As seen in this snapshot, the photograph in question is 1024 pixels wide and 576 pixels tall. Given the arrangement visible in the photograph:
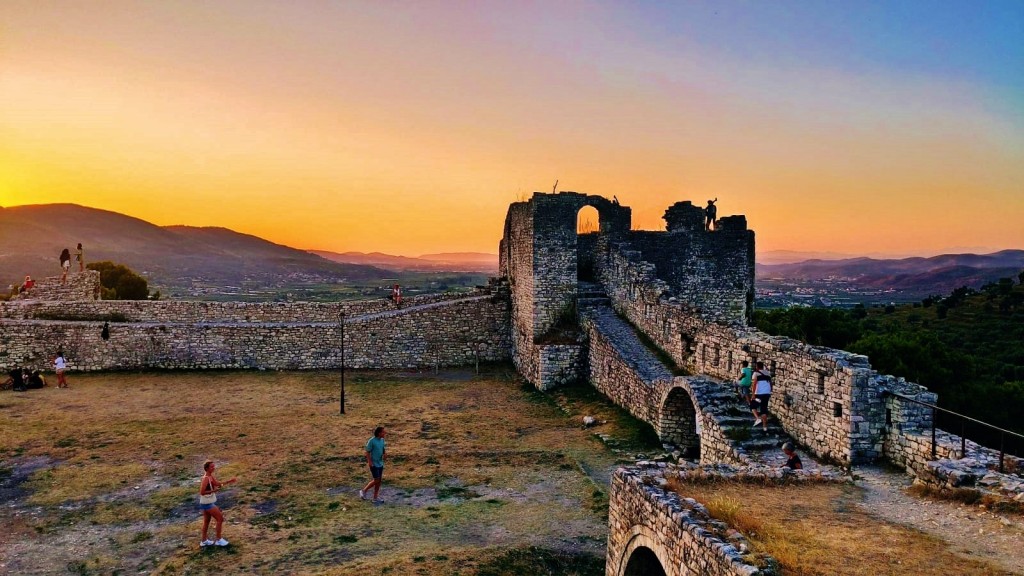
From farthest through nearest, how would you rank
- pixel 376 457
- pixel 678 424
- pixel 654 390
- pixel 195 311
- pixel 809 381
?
1. pixel 195 311
2. pixel 654 390
3. pixel 678 424
4. pixel 376 457
5. pixel 809 381

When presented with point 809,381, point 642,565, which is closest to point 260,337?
point 642,565

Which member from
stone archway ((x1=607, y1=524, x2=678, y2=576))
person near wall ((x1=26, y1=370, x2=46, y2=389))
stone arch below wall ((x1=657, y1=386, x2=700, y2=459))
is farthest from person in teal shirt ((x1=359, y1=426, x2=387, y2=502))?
person near wall ((x1=26, y1=370, x2=46, y2=389))

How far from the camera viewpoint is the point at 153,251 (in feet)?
463

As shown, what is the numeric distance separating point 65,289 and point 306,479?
811 inches

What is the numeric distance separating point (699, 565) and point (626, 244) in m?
17.1

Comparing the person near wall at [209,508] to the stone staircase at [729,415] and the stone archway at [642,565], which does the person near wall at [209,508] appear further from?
the stone staircase at [729,415]

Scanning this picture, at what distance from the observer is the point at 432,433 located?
17375 mm

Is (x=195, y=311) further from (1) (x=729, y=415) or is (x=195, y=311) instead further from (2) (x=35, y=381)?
(1) (x=729, y=415)

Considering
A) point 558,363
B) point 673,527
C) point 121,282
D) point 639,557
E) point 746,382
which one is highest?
point 121,282

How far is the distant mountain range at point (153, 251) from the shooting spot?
107625 millimetres

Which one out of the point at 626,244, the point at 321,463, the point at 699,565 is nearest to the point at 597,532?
the point at 699,565

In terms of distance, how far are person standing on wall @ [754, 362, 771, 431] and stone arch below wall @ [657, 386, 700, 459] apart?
287 cm

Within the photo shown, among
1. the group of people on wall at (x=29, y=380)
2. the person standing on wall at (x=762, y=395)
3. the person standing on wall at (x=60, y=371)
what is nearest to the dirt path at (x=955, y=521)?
the person standing on wall at (x=762, y=395)

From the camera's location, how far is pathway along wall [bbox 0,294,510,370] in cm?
2506
